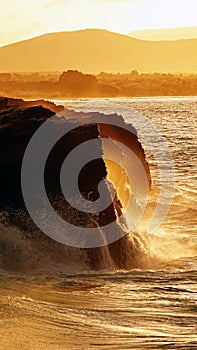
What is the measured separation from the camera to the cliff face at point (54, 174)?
1161cm

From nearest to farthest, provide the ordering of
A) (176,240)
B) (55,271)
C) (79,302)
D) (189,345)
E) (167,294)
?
(189,345), (79,302), (167,294), (55,271), (176,240)

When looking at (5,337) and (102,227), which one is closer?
(5,337)

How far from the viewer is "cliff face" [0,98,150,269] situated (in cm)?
1161

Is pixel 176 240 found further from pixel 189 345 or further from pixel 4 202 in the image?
pixel 189 345

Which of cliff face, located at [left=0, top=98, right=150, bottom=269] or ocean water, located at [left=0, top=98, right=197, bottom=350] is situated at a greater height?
cliff face, located at [left=0, top=98, right=150, bottom=269]

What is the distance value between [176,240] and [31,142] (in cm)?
482

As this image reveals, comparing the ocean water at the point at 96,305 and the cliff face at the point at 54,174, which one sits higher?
the cliff face at the point at 54,174

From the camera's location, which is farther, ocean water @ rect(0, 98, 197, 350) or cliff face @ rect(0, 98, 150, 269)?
cliff face @ rect(0, 98, 150, 269)

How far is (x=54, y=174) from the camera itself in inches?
475

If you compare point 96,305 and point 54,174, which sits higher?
point 54,174

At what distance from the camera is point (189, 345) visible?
622 centimetres

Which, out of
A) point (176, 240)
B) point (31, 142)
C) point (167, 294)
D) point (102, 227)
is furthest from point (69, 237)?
point (176, 240)

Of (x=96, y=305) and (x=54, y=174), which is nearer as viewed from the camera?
(x=96, y=305)

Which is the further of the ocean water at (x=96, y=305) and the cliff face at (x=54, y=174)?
the cliff face at (x=54, y=174)
